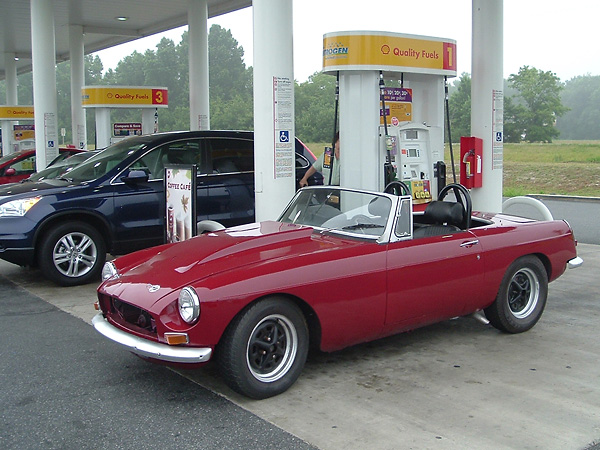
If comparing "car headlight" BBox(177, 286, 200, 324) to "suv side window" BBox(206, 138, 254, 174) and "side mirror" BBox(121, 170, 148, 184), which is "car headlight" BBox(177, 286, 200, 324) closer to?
"side mirror" BBox(121, 170, 148, 184)

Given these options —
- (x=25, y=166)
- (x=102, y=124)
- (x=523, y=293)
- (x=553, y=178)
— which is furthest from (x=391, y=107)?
(x=553, y=178)

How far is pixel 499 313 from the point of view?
600 centimetres

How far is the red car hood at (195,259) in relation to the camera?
182 inches

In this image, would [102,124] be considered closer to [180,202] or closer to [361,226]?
[180,202]

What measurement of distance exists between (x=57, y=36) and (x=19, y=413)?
2770 centimetres

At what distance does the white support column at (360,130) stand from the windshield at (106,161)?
266cm

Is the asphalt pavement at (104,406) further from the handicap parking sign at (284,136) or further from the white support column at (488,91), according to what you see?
the white support column at (488,91)

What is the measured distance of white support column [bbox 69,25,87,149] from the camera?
24641 millimetres

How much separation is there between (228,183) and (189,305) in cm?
521

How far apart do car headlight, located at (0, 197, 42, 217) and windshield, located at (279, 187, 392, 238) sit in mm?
3573

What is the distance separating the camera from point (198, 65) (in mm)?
19922

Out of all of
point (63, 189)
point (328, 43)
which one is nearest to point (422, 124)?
point (328, 43)

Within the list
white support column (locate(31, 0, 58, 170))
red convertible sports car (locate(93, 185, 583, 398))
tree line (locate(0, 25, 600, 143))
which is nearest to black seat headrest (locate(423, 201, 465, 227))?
red convertible sports car (locate(93, 185, 583, 398))

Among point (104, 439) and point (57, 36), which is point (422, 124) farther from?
point (57, 36)
